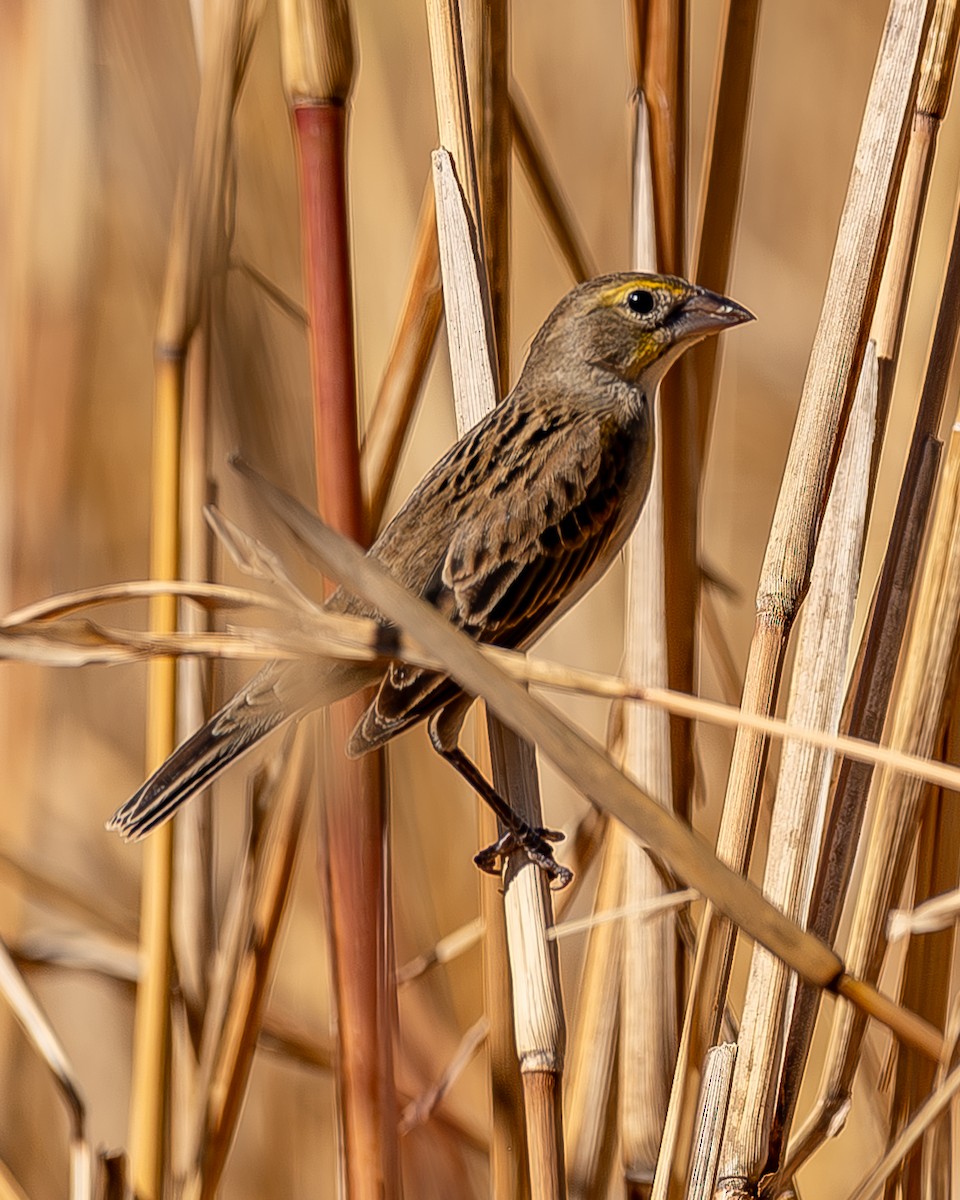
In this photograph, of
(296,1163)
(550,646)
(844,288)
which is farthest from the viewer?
(550,646)

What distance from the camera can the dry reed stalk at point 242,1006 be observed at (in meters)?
1.25

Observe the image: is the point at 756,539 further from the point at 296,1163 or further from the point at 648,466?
the point at 296,1163

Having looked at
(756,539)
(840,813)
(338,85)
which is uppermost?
(338,85)

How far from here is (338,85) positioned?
3.29 ft

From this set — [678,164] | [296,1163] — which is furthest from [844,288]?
[296,1163]

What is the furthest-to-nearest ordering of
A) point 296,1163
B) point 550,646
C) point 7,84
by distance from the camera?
point 550,646 < point 296,1163 < point 7,84

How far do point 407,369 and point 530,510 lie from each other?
25cm

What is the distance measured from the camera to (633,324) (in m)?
1.57

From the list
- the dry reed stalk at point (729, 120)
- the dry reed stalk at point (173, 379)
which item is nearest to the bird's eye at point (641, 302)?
the dry reed stalk at point (729, 120)

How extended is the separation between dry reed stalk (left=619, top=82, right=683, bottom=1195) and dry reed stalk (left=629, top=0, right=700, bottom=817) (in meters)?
0.01

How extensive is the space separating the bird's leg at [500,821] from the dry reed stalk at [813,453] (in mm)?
229

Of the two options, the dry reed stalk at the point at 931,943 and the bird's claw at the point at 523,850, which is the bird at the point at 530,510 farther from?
the dry reed stalk at the point at 931,943

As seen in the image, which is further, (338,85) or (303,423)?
(303,423)

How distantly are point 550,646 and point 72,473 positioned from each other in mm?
823
